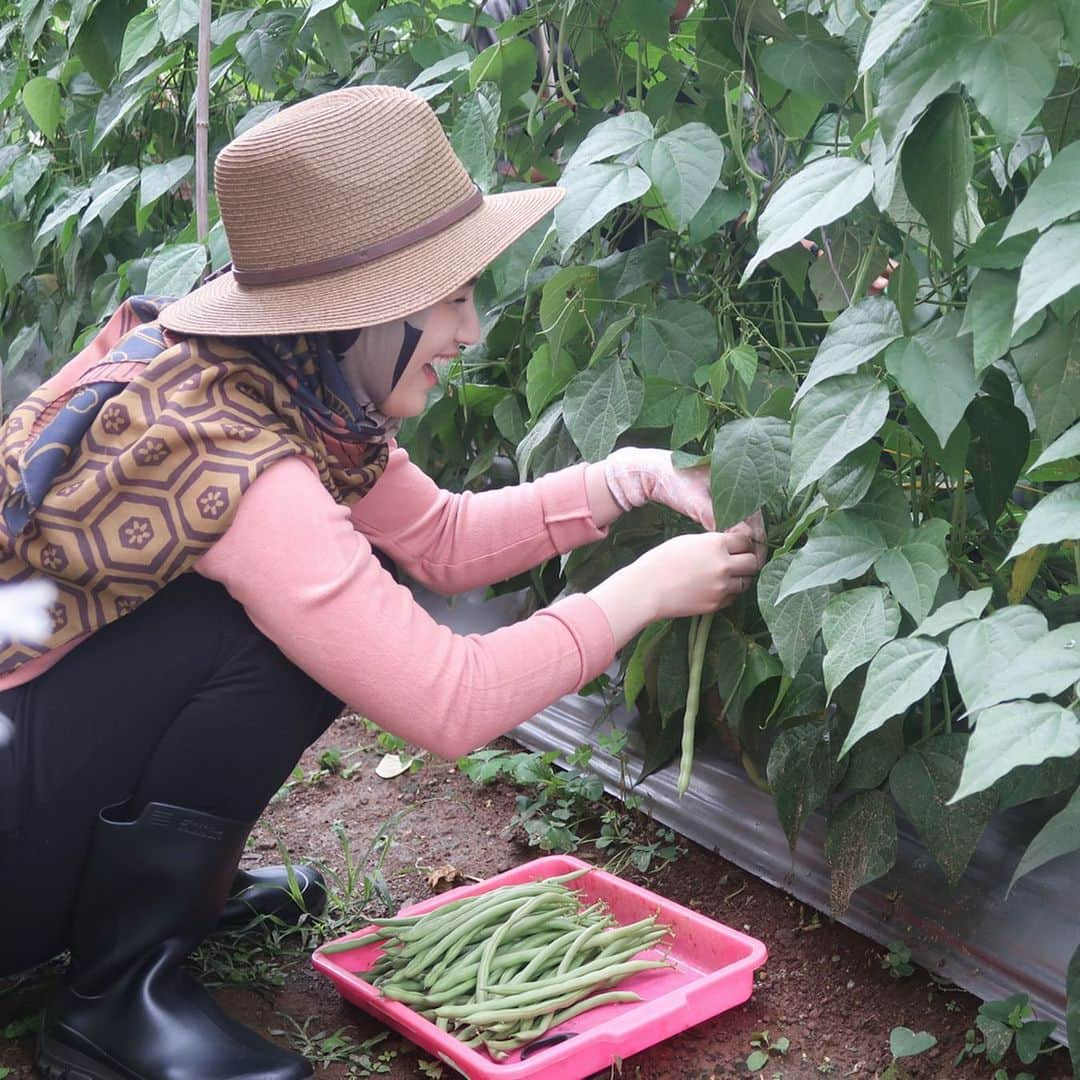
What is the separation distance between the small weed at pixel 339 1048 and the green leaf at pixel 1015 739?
78 cm

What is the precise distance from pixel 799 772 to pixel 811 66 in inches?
27.1

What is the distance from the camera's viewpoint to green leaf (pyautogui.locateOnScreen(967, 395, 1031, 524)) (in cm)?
129

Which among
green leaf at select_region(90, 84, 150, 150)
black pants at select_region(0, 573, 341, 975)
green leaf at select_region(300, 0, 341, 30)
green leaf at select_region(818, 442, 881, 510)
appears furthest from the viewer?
green leaf at select_region(90, 84, 150, 150)

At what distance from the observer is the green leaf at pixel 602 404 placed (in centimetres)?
152

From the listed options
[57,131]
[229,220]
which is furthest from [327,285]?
[57,131]

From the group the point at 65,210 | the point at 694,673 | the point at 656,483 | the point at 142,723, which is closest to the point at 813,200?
the point at 656,483

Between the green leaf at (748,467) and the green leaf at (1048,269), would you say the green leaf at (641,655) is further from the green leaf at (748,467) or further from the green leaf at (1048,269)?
the green leaf at (1048,269)

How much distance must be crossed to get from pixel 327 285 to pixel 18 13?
1.84 meters

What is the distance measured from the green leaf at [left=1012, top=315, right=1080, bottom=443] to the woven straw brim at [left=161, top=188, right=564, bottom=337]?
18.5 inches

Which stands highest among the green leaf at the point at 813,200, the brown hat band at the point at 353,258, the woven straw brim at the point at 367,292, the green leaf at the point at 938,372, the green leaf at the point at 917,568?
the green leaf at the point at 813,200

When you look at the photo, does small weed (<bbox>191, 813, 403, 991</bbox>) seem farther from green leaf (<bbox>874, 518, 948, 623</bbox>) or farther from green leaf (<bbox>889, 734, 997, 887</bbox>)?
green leaf (<bbox>874, 518, 948, 623</bbox>)

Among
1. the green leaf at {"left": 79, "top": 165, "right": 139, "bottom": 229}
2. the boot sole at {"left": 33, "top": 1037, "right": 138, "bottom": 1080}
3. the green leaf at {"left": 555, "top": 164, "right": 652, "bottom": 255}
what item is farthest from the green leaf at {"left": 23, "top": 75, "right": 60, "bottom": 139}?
the boot sole at {"left": 33, "top": 1037, "right": 138, "bottom": 1080}

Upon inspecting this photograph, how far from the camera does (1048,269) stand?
958 millimetres

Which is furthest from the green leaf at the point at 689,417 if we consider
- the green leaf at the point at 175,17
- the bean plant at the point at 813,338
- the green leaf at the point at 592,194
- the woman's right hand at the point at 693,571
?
the green leaf at the point at 175,17
